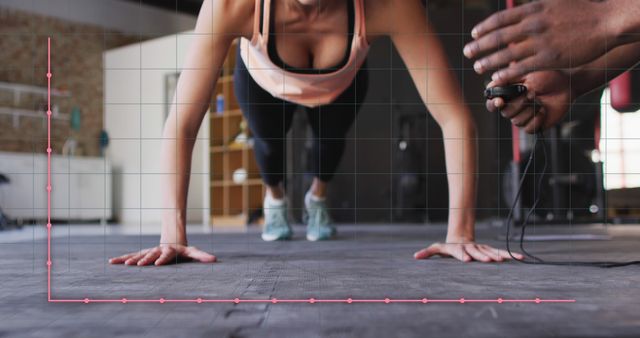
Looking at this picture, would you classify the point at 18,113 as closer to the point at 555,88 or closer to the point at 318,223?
the point at 318,223

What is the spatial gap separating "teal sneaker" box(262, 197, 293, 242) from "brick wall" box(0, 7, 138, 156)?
2969 millimetres

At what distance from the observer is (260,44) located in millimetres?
1704

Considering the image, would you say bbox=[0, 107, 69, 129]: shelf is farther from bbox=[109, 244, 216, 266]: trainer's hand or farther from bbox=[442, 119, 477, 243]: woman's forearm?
bbox=[442, 119, 477, 243]: woman's forearm

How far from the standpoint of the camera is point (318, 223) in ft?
7.88

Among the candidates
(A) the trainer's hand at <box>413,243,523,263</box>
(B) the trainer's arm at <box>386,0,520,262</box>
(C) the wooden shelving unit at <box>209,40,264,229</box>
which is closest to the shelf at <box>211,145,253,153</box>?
(C) the wooden shelving unit at <box>209,40,264,229</box>

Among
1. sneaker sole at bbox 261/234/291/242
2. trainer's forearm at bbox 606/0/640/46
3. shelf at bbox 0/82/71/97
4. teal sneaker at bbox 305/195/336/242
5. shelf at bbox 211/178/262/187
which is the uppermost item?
shelf at bbox 0/82/71/97

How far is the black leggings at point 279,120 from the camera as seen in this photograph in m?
2.09

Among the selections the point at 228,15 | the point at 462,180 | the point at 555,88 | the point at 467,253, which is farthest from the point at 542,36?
the point at 228,15

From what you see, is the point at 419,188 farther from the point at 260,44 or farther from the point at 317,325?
the point at 317,325

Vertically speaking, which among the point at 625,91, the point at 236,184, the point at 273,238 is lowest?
the point at 273,238

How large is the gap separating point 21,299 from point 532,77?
143cm

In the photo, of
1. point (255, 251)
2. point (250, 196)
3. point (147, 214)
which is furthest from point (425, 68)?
point (147, 214)

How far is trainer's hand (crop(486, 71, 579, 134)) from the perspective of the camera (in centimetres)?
155

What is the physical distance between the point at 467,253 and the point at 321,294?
0.66 m
